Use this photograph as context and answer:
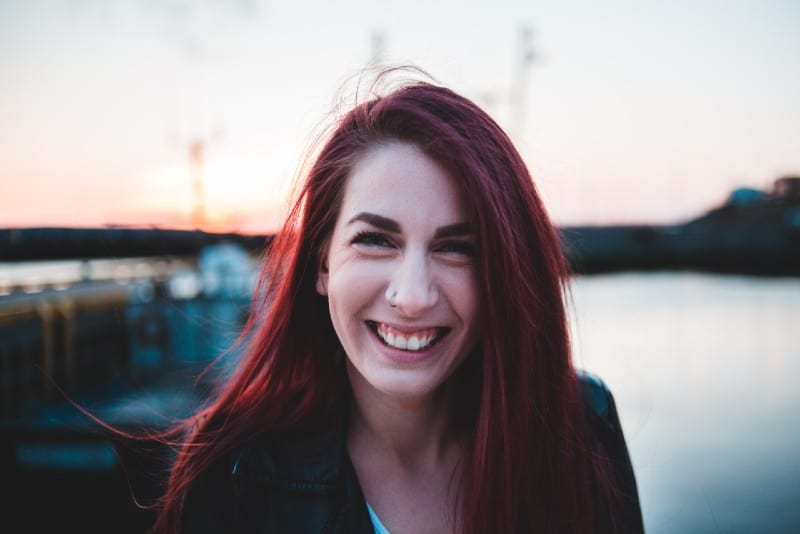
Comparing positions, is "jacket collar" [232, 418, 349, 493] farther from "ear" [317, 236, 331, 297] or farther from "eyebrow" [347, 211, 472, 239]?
"eyebrow" [347, 211, 472, 239]

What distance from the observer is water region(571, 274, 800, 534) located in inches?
124

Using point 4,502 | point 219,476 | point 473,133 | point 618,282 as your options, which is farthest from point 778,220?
point 4,502

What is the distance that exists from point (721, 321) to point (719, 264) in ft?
2.06

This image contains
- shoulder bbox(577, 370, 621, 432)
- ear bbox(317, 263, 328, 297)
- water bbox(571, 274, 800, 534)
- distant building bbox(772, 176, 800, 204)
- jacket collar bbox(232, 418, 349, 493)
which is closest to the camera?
jacket collar bbox(232, 418, 349, 493)

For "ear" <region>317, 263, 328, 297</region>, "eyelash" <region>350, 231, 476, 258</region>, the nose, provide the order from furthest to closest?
1. "ear" <region>317, 263, 328, 297</region>
2. "eyelash" <region>350, 231, 476, 258</region>
3. the nose

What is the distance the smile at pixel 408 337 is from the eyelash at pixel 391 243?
0.22 metres

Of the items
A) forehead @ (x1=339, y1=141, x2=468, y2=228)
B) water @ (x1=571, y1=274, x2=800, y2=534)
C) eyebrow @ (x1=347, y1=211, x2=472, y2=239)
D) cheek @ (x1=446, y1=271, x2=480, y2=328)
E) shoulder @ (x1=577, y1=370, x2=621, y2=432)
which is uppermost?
forehead @ (x1=339, y1=141, x2=468, y2=228)

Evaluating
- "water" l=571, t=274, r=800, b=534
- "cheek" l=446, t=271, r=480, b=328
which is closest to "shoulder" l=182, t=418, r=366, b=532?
"cheek" l=446, t=271, r=480, b=328

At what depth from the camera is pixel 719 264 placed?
558 cm

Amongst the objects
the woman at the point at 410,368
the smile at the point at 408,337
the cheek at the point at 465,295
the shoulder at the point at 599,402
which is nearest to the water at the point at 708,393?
the shoulder at the point at 599,402

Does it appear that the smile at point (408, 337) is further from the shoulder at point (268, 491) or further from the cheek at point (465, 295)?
the shoulder at point (268, 491)

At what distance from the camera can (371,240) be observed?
4.62 ft

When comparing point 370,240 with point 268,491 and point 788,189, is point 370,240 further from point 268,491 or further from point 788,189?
point 788,189

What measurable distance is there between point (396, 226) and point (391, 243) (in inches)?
2.7
